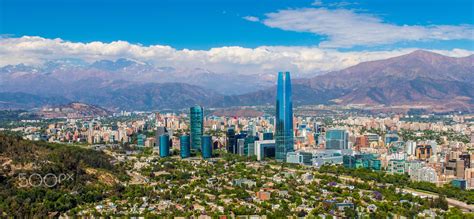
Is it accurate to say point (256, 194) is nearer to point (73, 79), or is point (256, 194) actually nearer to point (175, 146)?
point (175, 146)

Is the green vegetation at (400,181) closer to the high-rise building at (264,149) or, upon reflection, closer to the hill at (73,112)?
the high-rise building at (264,149)

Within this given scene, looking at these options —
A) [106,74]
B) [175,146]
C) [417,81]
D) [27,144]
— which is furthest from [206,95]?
[27,144]

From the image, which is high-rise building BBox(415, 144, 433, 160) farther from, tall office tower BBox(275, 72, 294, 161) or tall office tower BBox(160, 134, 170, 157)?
tall office tower BBox(160, 134, 170, 157)

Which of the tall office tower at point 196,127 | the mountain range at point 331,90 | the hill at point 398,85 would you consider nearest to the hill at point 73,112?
the mountain range at point 331,90

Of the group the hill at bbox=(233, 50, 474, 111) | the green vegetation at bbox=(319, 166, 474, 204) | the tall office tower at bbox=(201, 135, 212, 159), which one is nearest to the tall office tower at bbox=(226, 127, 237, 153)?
the tall office tower at bbox=(201, 135, 212, 159)

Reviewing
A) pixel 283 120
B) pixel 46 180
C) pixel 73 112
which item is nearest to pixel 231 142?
pixel 283 120

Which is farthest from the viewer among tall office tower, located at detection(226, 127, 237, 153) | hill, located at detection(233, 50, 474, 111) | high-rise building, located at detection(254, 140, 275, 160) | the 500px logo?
hill, located at detection(233, 50, 474, 111)

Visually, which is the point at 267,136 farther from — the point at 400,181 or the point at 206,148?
the point at 400,181
